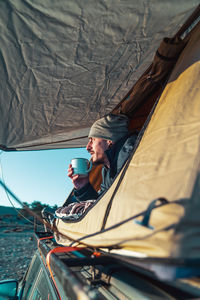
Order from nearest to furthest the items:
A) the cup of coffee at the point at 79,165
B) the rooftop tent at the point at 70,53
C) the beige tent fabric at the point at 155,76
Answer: the rooftop tent at the point at 70,53
the beige tent fabric at the point at 155,76
the cup of coffee at the point at 79,165

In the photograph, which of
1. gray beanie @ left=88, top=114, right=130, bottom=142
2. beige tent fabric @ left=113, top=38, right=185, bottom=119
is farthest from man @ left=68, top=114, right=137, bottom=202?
beige tent fabric @ left=113, top=38, right=185, bottom=119

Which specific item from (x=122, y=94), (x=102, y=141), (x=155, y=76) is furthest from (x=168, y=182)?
(x=122, y=94)

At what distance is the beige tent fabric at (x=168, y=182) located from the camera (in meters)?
0.61

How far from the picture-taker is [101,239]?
92 centimetres

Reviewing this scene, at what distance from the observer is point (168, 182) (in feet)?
2.46

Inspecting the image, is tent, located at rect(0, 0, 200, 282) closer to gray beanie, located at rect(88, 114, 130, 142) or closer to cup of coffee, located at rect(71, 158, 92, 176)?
gray beanie, located at rect(88, 114, 130, 142)

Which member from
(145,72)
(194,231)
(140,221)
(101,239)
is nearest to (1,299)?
(101,239)

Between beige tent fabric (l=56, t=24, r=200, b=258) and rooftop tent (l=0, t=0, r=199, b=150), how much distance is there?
37cm

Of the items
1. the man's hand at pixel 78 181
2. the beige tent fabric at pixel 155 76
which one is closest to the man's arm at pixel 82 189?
the man's hand at pixel 78 181

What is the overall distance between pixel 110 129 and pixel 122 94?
1.60 ft

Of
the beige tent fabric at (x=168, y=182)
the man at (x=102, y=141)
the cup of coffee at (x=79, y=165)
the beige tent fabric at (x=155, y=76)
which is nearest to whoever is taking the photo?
the beige tent fabric at (x=168, y=182)

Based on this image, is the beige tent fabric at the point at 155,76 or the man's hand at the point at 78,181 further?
the man's hand at the point at 78,181

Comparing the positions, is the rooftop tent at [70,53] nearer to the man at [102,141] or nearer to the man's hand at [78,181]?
the man at [102,141]

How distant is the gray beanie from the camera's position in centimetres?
203
